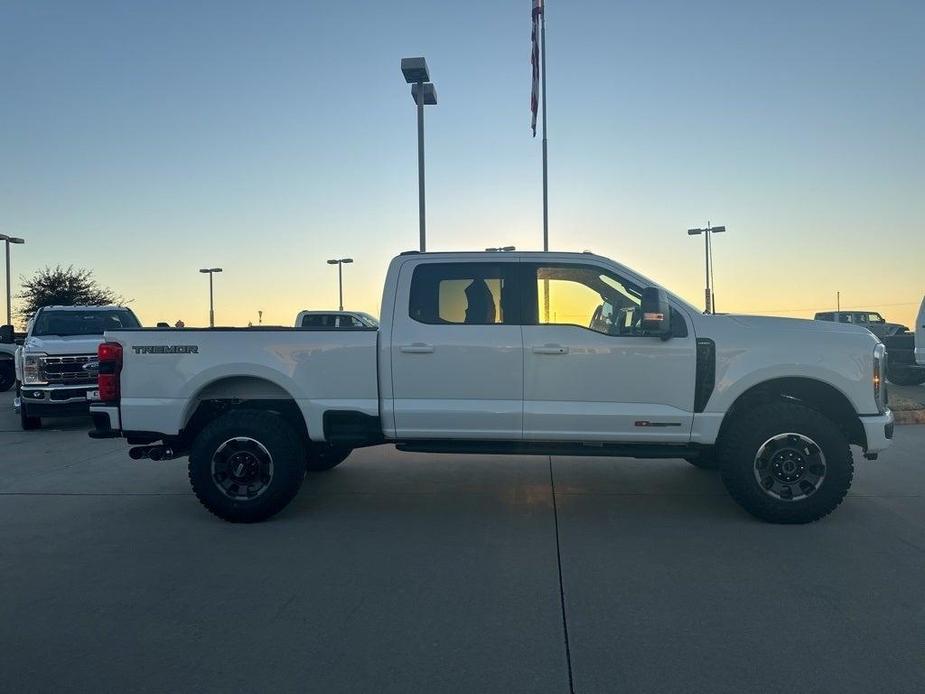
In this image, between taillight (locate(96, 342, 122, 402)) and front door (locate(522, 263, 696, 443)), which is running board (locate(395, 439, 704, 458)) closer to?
front door (locate(522, 263, 696, 443))

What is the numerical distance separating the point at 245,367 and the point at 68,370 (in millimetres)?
7193

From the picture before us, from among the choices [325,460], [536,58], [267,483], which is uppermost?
[536,58]

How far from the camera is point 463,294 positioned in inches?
230

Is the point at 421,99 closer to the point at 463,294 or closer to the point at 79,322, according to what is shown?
the point at 79,322

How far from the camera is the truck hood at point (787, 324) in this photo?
551cm

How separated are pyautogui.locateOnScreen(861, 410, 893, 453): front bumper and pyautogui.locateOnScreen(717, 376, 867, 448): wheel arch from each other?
35 mm

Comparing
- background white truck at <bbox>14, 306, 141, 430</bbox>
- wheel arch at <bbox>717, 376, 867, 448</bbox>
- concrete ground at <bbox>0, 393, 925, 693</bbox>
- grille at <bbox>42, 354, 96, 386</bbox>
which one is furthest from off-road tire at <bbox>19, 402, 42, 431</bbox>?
wheel arch at <bbox>717, 376, 867, 448</bbox>

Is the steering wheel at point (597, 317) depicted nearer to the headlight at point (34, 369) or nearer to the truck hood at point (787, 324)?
the truck hood at point (787, 324)

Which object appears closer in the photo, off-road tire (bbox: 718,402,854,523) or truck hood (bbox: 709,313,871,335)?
off-road tire (bbox: 718,402,854,523)

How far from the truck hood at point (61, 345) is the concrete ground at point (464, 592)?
4.95 metres

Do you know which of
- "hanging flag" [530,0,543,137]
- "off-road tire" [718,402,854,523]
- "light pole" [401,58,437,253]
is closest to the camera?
"off-road tire" [718,402,854,523]

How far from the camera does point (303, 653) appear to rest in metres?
3.42

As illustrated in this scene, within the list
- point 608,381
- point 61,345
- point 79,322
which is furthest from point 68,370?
point 608,381

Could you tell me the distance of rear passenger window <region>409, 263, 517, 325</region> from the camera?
5758 millimetres
